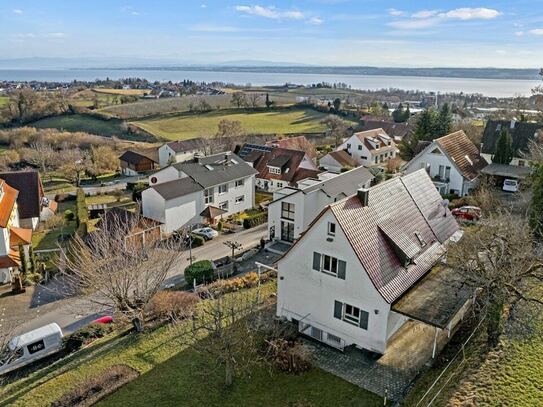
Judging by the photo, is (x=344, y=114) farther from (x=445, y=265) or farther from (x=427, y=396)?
(x=427, y=396)

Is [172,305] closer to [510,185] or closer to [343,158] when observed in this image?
[510,185]

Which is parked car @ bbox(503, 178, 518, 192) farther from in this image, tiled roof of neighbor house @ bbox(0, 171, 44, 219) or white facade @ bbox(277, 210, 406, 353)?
tiled roof of neighbor house @ bbox(0, 171, 44, 219)

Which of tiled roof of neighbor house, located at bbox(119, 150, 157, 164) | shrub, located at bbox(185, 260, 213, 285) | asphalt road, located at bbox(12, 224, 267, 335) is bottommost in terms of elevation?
asphalt road, located at bbox(12, 224, 267, 335)

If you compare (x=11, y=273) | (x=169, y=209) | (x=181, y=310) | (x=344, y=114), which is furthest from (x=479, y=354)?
(x=344, y=114)

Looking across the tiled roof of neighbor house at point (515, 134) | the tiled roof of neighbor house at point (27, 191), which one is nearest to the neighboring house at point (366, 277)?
the tiled roof of neighbor house at point (515, 134)

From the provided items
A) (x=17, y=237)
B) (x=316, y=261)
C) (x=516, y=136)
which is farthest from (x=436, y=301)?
A: (x=516, y=136)

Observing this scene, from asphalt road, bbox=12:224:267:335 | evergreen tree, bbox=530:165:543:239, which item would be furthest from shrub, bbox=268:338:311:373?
evergreen tree, bbox=530:165:543:239

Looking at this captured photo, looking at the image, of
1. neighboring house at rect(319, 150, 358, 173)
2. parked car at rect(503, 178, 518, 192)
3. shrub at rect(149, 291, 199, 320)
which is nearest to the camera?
shrub at rect(149, 291, 199, 320)
